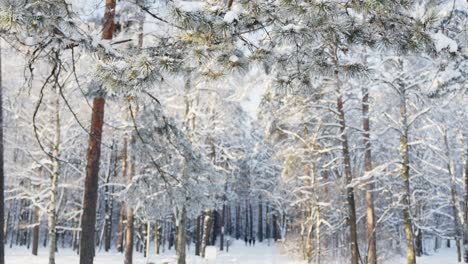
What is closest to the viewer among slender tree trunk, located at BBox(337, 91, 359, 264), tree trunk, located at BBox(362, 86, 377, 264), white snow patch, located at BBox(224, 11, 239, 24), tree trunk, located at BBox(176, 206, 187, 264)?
white snow patch, located at BBox(224, 11, 239, 24)

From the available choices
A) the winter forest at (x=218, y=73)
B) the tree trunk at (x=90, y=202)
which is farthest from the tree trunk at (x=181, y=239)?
the tree trunk at (x=90, y=202)

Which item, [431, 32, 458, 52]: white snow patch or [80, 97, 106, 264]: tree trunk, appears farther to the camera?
[80, 97, 106, 264]: tree trunk

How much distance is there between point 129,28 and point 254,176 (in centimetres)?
3058

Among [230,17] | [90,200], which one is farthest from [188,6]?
[90,200]

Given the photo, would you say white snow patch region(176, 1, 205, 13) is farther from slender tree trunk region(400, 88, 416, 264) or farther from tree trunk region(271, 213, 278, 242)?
tree trunk region(271, 213, 278, 242)

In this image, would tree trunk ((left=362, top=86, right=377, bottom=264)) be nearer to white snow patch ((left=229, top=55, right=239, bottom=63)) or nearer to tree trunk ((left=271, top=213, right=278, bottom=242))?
white snow patch ((left=229, top=55, right=239, bottom=63))

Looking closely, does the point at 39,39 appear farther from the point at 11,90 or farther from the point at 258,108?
the point at 11,90

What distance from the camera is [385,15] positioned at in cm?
358

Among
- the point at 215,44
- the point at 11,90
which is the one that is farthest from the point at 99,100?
the point at 11,90

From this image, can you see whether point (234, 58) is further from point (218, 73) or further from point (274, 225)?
point (274, 225)

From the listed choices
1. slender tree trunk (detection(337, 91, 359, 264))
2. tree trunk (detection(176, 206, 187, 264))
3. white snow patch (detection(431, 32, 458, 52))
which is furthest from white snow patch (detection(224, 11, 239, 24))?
tree trunk (detection(176, 206, 187, 264))

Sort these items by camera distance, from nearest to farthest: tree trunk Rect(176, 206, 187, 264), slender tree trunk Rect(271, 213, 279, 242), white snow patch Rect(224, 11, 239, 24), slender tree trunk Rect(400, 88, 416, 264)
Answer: white snow patch Rect(224, 11, 239, 24), slender tree trunk Rect(400, 88, 416, 264), tree trunk Rect(176, 206, 187, 264), slender tree trunk Rect(271, 213, 279, 242)

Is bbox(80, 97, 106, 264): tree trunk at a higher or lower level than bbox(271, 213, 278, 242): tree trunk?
higher

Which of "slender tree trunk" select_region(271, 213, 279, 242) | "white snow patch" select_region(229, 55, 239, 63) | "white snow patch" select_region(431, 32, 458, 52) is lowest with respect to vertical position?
"slender tree trunk" select_region(271, 213, 279, 242)
